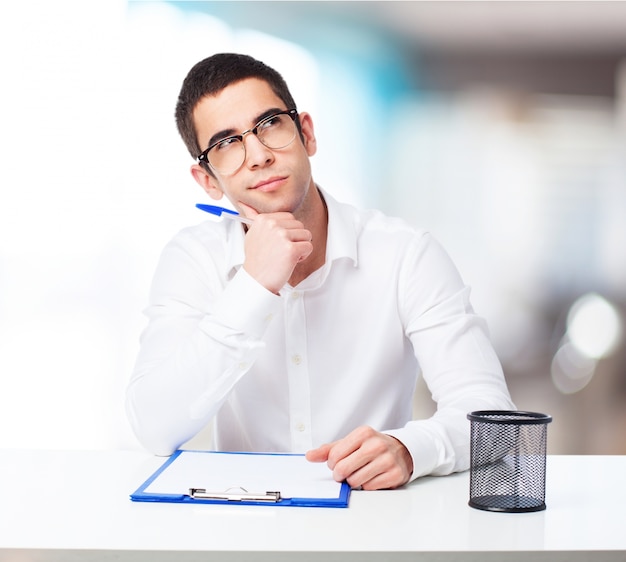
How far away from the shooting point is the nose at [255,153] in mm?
1613

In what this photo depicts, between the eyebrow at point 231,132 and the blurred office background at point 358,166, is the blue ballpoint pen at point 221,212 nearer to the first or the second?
the eyebrow at point 231,132

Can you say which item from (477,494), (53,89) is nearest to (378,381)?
(477,494)

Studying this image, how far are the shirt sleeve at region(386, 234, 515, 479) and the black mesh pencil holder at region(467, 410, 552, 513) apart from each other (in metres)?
0.14

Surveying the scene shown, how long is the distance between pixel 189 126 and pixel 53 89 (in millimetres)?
2494

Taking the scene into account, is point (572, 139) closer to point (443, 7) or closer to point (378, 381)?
point (443, 7)

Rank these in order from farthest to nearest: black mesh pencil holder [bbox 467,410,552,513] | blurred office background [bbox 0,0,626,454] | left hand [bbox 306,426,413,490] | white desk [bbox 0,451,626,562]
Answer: blurred office background [bbox 0,0,626,454]
left hand [bbox 306,426,413,490]
black mesh pencil holder [bbox 467,410,552,513]
white desk [bbox 0,451,626,562]

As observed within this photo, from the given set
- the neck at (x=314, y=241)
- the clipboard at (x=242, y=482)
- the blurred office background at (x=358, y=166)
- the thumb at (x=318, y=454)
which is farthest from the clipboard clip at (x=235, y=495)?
the blurred office background at (x=358, y=166)

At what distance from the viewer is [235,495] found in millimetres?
1099

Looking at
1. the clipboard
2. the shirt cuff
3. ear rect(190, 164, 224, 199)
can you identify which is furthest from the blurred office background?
the shirt cuff

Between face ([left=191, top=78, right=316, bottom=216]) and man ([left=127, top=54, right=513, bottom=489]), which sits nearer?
man ([left=127, top=54, right=513, bottom=489])

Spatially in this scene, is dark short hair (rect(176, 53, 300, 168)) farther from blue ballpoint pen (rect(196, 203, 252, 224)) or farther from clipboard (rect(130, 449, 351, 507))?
clipboard (rect(130, 449, 351, 507))

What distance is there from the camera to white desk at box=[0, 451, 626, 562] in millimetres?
917

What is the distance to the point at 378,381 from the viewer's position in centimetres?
177

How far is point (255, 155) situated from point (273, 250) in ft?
0.82
